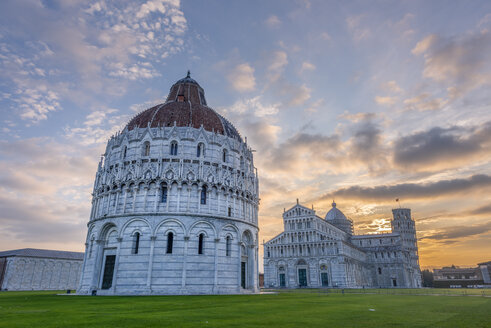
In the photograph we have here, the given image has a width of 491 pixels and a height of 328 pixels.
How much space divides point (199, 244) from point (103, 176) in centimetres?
1666

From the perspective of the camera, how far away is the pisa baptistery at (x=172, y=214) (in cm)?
3556

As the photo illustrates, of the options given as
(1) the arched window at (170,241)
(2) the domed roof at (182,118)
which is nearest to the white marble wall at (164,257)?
(1) the arched window at (170,241)

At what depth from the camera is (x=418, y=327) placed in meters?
10.6

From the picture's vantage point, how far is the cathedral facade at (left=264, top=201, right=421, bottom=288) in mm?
81875

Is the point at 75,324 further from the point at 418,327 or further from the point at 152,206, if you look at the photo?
the point at 152,206

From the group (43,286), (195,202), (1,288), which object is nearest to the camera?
(195,202)

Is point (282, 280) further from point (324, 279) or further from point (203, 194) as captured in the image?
point (203, 194)

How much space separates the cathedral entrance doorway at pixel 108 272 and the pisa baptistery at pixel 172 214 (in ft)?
0.38

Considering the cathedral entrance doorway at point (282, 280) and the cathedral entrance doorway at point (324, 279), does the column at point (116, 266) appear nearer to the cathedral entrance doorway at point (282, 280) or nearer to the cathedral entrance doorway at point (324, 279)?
the cathedral entrance doorway at point (282, 280)

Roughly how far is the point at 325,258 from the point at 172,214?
57501 millimetres

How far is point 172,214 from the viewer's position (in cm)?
3700

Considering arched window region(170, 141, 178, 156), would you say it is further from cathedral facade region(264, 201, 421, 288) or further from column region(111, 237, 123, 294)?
cathedral facade region(264, 201, 421, 288)

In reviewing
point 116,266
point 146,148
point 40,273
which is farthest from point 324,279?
point 40,273

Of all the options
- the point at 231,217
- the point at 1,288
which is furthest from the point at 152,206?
the point at 1,288
